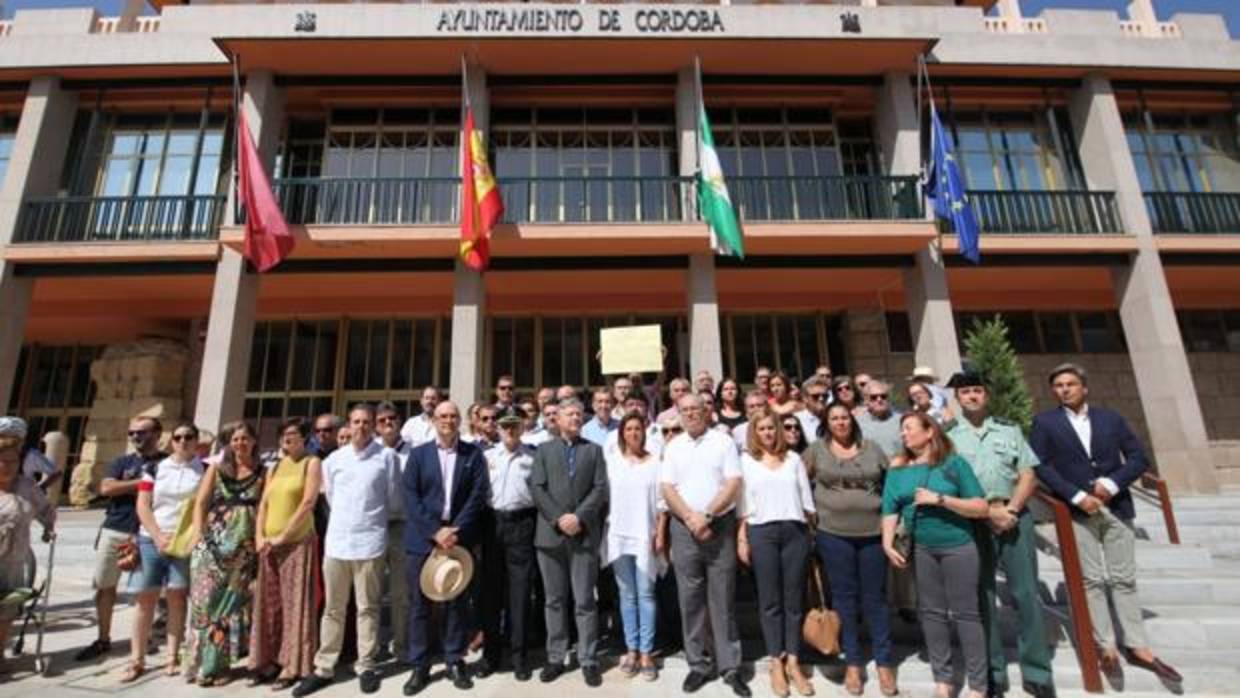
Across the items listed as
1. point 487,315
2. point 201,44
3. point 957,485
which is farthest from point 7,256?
point 957,485

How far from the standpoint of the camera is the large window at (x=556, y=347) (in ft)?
41.6

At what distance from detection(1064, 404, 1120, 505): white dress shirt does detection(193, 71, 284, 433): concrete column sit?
11.4m

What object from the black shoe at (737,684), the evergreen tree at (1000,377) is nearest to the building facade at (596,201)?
the evergreen tree at (1000,377)

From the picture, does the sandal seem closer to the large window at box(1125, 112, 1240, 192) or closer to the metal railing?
the metal railing

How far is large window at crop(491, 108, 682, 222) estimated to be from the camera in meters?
11.4

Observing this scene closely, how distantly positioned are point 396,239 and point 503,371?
384 cm

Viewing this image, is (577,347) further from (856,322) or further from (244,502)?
(244,502)

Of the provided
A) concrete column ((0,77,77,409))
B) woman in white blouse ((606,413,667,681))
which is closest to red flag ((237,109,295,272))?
concrete column ((0,77,77,409))

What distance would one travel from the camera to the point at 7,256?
10.3m

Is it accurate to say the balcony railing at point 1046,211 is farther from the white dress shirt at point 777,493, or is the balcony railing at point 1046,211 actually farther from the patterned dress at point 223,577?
the patterned dress at point 223,577

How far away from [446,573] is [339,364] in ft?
33.6

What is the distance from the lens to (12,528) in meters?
4.19

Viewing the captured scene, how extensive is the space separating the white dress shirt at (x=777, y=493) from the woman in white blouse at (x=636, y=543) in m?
0.65

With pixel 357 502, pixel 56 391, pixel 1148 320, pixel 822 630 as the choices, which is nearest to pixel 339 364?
pixel 56 391
